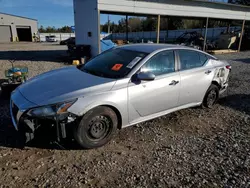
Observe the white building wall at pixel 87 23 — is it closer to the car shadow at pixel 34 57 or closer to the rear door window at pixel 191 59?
the car shadow at pixel 34 57

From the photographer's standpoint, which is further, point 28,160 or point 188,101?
point 188,101

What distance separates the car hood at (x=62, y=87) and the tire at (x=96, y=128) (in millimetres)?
311

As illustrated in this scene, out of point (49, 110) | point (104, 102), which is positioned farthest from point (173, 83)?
point (49, 110)

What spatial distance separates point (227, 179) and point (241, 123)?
1963mm

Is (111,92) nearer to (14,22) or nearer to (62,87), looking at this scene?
(62,87)

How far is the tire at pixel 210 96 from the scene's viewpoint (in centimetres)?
443

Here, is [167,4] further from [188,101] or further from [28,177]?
[28,177]

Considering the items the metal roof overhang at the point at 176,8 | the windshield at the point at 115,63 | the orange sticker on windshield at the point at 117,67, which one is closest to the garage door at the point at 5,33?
the metal roof overhang at the point at 176,8

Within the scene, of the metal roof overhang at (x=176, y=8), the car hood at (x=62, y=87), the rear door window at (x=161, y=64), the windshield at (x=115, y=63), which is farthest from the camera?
the metal roof overhang at (x=176, y=8)

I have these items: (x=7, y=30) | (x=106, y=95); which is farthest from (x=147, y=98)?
(x=7, y=30)

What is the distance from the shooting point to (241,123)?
13.0 ft

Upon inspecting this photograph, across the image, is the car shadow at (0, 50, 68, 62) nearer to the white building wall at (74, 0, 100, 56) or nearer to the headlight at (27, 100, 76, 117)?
the white building wall at (74, 0, 100, 56)

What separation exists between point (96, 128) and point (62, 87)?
30.4 inches

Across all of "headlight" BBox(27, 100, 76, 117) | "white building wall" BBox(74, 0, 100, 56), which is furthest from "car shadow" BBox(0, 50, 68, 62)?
"headlight" BBox(27, 100, 76, 117)
